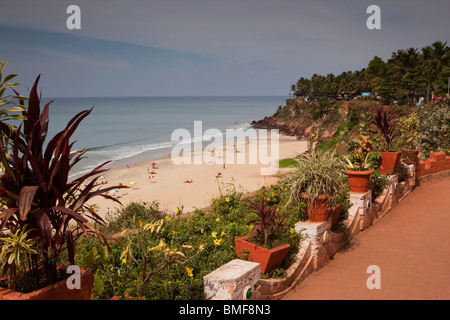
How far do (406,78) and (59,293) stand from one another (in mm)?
44852

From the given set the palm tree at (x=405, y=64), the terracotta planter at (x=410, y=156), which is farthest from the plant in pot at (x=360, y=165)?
the palm tree at (x=405, y=64)

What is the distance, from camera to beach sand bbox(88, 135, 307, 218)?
17266mm

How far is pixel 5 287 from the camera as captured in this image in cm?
268

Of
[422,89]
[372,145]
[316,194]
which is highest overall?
[422,89]

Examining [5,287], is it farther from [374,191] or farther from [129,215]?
[374,191]

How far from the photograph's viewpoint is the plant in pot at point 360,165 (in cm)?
640

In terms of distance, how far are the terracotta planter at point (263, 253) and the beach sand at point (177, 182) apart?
1072 cm

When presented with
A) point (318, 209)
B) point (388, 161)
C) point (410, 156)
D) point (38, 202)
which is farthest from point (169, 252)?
point (410, 156)

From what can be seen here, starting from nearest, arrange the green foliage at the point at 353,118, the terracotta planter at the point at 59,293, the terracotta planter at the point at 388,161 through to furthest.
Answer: the terracotta planter at the point at 59,293 → the terracotta planter at the point at 388,161 → the green foliage at the point at 353,118

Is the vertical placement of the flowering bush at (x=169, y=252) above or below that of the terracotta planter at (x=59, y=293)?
below

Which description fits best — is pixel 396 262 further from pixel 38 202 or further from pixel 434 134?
pixel 434 134

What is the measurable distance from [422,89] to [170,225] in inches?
1606

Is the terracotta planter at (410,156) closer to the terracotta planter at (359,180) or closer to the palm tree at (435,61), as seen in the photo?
the terracotta planter at (359,180)
